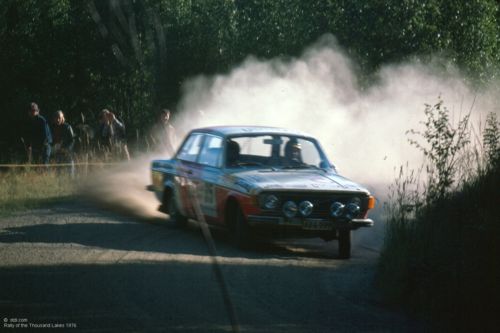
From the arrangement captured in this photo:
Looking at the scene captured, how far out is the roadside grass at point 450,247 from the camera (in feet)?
30.9

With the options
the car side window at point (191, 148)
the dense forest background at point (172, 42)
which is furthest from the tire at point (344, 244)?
the dense forest background at point (172, 42)

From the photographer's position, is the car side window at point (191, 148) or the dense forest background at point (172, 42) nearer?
the car side window at point (191, 148)

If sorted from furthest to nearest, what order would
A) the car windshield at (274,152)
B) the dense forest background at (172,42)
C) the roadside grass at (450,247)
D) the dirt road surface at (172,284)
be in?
the dense forest background at (172,42) < the car windshield at (274,152) < the roadside grass at (450,247) < the dirt road surface at (172,284)

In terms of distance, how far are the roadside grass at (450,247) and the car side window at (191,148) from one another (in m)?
3.76

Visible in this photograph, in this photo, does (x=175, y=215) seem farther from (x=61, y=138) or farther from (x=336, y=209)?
(x=61, y=138)

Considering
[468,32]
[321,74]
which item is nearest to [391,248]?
[321,74]

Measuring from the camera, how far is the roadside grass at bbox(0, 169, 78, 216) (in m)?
18.8

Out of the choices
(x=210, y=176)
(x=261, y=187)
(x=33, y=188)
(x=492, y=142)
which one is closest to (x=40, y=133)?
(x=33, y=188)

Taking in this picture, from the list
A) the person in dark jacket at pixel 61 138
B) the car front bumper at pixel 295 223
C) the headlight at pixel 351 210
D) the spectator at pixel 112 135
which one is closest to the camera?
the car front bumper at pixel 295 223

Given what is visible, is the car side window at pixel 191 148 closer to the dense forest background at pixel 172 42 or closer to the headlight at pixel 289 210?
the headlight at pixel 289 210

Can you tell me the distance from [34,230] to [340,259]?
179 inches

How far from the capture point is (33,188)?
2112 cm

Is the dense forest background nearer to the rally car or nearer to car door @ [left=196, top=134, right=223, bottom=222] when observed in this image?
the rally car

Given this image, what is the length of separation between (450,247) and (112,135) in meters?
15.8
